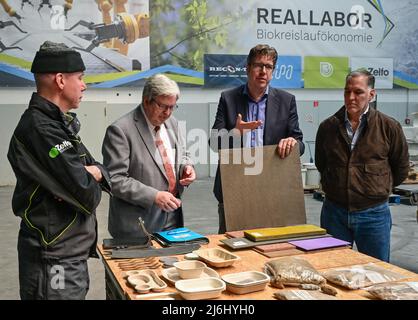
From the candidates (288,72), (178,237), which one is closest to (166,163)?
(178,237)

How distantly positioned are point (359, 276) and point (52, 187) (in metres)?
1.12

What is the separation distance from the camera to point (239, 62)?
7.93 meters

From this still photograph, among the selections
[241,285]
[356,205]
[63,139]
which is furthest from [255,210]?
[63,139]

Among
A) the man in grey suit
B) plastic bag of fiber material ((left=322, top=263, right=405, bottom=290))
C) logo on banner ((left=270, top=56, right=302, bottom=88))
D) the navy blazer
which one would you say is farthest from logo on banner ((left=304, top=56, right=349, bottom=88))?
plastic bag of fiber material ((left=322, top=263, right=405, bottom=290))

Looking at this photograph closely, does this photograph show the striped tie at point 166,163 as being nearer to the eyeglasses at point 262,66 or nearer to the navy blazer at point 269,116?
the navy blazer at point 269,116

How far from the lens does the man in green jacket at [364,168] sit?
7.81 feet

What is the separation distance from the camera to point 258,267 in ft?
5.62

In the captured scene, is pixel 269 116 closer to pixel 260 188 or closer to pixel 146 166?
pixel 260 188

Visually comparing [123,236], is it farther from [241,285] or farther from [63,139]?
[241,285]

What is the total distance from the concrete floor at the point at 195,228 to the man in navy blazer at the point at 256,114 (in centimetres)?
158

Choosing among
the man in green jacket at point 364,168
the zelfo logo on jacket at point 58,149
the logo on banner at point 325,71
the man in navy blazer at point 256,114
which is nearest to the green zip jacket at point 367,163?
the man in green jacket at point 364,168

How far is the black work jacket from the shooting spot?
158 cm

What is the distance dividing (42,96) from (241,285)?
995 millimetres

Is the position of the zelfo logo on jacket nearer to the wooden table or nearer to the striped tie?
the wooden table
